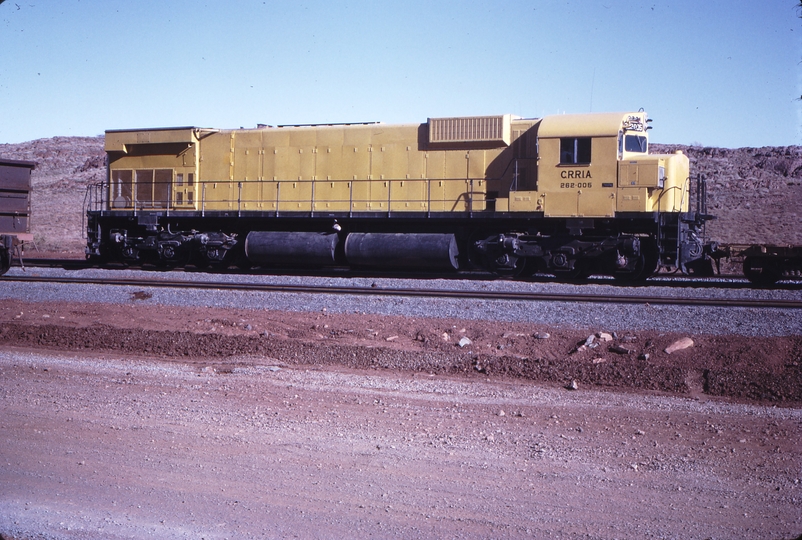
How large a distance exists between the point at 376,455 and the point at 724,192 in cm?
4274

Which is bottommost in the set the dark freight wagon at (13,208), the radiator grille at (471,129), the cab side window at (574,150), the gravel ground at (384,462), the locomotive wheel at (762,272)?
the gravel ground at (384,462)

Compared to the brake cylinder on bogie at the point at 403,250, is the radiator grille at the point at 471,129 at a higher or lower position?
higher

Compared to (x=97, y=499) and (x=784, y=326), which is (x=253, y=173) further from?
(x=97, y=499)

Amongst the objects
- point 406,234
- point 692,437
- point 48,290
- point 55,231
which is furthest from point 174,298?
point 55,231

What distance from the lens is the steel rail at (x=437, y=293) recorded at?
1223cm

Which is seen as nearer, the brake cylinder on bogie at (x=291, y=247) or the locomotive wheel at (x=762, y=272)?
the locomotive wheel at (x=762, y=272)

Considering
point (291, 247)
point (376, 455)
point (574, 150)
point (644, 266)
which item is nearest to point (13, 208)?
point (291, 247)

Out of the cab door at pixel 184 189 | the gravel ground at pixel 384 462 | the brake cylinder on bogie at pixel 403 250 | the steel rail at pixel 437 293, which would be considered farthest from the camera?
the cab door at pixel 184 189

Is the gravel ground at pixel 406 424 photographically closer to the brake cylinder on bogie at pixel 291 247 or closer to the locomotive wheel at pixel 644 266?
the locomotive wheel at pixel 644 266

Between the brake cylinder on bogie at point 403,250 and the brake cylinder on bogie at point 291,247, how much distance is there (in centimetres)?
59

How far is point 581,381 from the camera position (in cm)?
823

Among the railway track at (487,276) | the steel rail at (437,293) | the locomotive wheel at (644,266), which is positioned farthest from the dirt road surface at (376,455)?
the locomotive wheel at (644,266)

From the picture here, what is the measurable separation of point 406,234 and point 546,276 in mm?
3578

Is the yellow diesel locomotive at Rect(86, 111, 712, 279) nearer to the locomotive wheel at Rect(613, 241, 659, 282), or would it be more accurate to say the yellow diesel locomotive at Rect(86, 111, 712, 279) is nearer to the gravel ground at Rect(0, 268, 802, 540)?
the locomotive wheel at Rect(613, 241, 659, 282)
